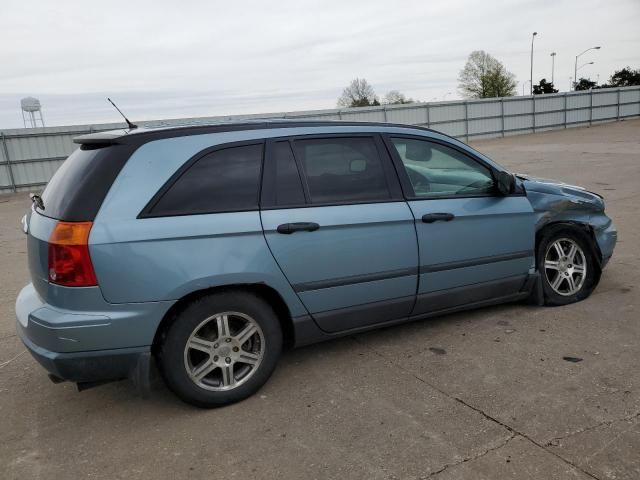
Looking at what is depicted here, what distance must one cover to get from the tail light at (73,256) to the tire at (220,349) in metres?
0.53

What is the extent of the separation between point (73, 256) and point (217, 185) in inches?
34.1

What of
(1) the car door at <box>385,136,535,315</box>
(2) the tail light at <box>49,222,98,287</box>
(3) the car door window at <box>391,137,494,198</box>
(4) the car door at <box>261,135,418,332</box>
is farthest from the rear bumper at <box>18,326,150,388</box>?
(3) the car door window at <box>391,137,494,198</box>

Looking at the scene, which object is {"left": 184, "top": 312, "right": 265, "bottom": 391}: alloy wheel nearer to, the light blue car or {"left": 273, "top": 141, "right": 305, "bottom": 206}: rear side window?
the light blue car

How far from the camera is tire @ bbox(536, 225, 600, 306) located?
447cm

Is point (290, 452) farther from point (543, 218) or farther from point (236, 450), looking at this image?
point (543, 218)

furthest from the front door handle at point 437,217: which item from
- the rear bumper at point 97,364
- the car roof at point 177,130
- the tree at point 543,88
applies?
the tree at point 543,88

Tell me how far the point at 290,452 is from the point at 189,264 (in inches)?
43.9

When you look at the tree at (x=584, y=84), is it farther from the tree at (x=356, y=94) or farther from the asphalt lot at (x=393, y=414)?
the asphalt lot at (x=393, y=414)

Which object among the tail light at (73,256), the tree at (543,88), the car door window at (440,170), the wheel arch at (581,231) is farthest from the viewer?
the tree at (543,88)

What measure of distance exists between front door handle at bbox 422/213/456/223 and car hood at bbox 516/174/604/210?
1020 mm

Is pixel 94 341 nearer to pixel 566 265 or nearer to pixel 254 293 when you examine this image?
pixel 254 293

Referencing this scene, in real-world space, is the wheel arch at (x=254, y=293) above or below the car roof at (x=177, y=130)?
below

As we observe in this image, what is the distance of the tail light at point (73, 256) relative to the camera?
111 inches

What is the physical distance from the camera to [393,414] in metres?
3.06
